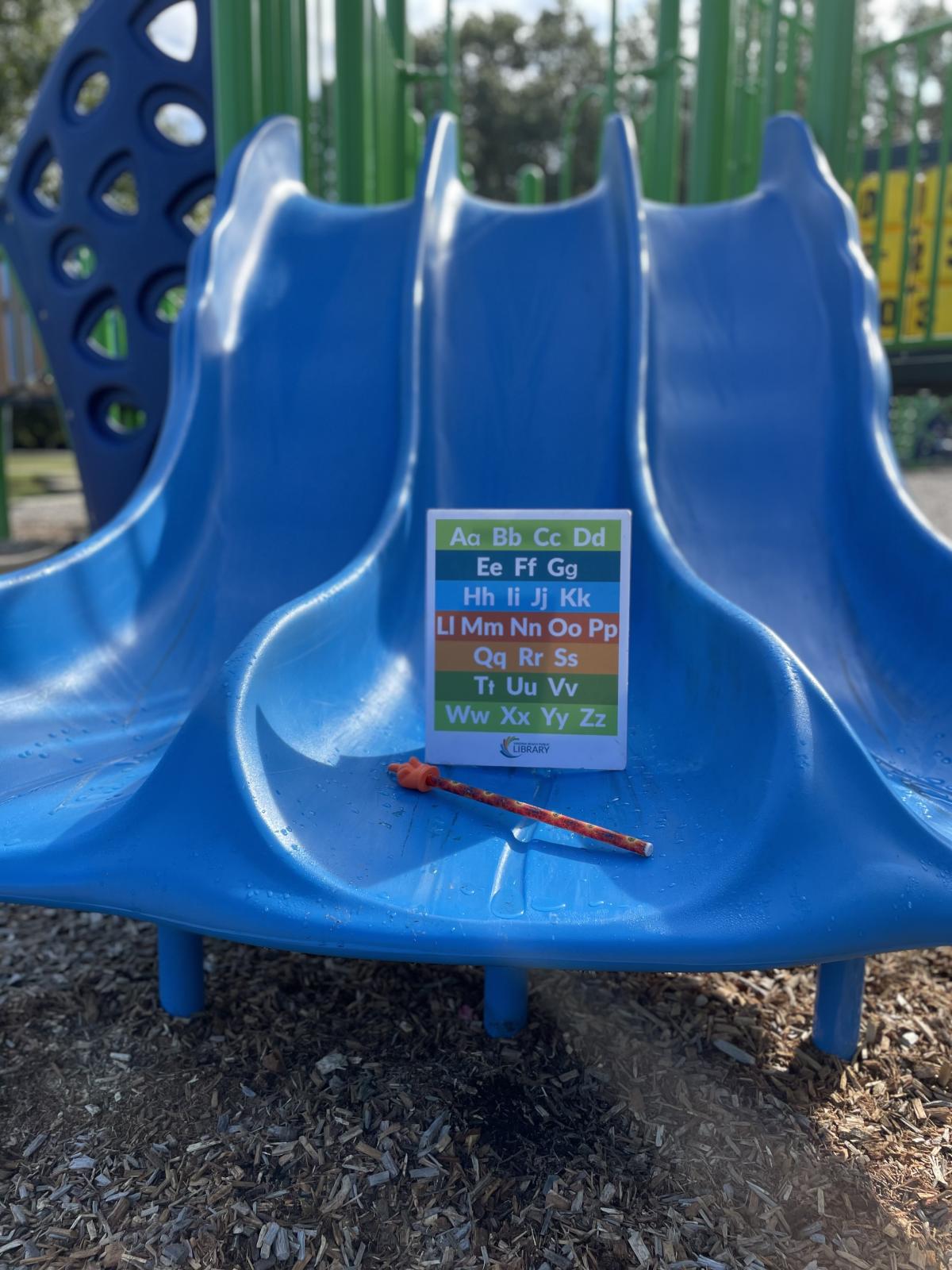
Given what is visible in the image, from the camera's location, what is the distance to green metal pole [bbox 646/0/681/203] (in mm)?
5078

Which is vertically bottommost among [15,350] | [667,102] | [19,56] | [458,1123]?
[458,1123]

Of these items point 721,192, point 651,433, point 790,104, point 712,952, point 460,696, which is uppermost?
point 790,104

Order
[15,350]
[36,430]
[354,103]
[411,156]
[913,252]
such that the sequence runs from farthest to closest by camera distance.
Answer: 1. [36,430]
2. [15,350]
3. [913,252]
4. [411,156]
5. [354,103]

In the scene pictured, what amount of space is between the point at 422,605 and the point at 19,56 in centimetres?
1503

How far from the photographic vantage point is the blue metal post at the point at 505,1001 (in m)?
1.81

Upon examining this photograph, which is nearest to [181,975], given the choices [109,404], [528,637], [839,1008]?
[528,637]

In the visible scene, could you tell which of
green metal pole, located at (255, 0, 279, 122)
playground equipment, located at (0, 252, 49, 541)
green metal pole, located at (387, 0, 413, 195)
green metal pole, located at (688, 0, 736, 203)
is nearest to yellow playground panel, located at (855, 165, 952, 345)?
green metal pole, located at (688, 0, 736, 203)

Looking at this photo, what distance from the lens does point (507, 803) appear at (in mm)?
1758

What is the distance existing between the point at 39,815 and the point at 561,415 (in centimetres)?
199

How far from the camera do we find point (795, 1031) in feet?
6.19

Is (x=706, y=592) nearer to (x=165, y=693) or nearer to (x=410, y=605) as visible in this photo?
(x=410, y=605)

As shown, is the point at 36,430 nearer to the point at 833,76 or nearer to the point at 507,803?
the point at 833,76

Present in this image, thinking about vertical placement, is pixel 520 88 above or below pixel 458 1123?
above

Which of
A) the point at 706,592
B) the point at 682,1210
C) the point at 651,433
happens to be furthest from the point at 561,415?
the point at 682,1210
